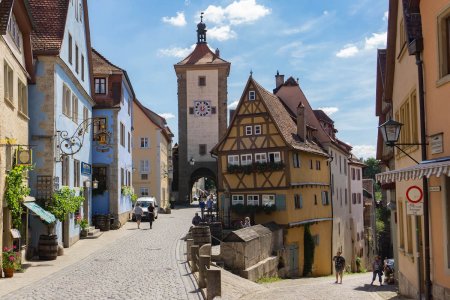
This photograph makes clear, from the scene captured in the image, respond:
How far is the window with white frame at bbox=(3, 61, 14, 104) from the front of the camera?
18.0 meters

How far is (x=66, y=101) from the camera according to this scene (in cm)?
2594

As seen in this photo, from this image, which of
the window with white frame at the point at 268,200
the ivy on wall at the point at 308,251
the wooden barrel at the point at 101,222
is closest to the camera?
the wooden barrel at the point at 101,222

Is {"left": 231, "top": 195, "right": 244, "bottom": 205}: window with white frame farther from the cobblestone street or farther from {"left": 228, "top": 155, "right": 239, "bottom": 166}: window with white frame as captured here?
the cobblestone street

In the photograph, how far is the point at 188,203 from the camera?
6956 centimetres

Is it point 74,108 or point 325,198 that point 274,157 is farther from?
point 74,108

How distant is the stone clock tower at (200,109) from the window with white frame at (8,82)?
4810 cm

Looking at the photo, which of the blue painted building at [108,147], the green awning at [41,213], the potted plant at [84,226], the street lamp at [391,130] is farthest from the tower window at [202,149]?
the street lamp at [391,130]

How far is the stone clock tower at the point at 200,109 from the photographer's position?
2635 inches

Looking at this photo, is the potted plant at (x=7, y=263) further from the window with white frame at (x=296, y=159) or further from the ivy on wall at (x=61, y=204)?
the window with white frame at (x=296, y=159)

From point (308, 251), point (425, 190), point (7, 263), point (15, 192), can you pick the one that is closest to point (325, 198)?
point (308, 251)

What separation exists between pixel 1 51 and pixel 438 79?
12.5 metres

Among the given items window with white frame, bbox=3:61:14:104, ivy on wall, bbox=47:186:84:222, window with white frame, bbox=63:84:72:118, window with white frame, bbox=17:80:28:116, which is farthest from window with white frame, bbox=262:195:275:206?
window with white frame, bbox=3:61:14:104

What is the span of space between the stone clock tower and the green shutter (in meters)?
33.0

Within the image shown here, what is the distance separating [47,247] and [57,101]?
20.2 ft
